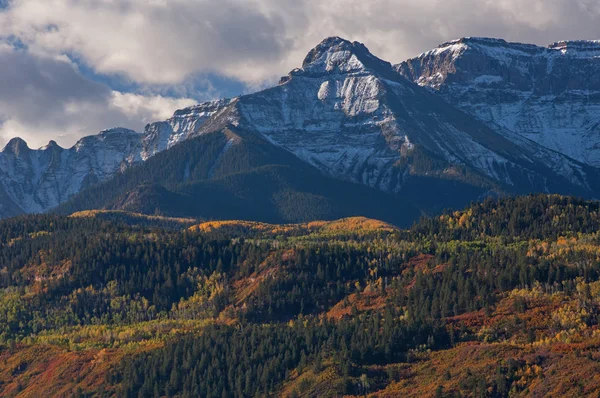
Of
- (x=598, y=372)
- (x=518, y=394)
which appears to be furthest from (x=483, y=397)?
(x=598, y=372)

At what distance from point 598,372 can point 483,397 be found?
62.3ft

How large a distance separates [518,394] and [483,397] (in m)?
5.71

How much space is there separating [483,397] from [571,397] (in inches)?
626

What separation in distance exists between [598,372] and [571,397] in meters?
8.34

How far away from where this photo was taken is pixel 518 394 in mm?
198125

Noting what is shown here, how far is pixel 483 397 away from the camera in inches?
7844

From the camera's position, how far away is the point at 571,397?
621 ft

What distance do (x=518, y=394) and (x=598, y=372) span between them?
13362 mm

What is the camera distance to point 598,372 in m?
195

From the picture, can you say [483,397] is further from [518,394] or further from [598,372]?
[598,372]
